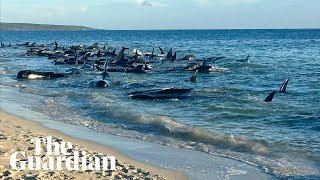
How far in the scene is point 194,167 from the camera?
10.2m

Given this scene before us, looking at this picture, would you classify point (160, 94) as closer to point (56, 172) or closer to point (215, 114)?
point (215, 114)


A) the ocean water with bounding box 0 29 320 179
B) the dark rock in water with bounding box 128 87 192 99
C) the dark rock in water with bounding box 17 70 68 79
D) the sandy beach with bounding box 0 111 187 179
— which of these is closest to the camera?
the sandy beach with bounding box 0 111 187 179

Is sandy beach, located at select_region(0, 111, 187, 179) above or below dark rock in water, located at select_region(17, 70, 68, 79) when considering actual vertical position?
above

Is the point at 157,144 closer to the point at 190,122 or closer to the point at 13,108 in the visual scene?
the point at 190,122

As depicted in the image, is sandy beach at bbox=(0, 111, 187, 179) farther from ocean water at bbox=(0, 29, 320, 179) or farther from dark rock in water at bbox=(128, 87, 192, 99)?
dark rock in water at bbox=(128, 87, 192, 99)

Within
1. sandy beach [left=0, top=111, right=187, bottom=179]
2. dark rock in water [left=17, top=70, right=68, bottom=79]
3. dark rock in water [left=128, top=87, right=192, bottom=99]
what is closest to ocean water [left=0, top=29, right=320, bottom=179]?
dark rock in water [left=128, top=87, right=192, bottom=99]

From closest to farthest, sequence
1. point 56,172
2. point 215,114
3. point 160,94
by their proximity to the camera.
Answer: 1. point 56,172
2. point 215,114
3. point 160,94

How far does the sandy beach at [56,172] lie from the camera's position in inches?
354

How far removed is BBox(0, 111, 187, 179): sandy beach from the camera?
29.5 ft

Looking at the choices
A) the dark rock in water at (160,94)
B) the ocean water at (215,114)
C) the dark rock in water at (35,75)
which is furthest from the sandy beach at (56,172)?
the dark rock in water at (35,75)

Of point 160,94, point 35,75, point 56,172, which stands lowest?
point 35,75

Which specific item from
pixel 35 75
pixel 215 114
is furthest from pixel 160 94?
pixel 35 75

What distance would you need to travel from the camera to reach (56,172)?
9164 millimetres

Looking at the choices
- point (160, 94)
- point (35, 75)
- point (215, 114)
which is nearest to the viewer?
point (215, 114)
